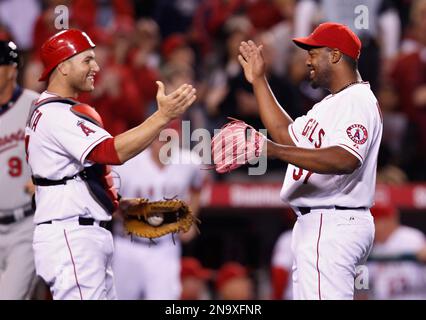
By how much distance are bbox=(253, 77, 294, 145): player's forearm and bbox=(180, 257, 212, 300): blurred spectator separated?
309 centimetres

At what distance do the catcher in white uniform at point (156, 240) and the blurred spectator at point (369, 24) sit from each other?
5.97ft

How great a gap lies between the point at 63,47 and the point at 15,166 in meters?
1.07

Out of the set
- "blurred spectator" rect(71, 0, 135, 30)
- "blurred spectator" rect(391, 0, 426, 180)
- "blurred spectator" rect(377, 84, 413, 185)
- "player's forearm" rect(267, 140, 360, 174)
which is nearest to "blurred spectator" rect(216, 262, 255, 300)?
"blurred spectator" rect(377, 84, 413, 185)

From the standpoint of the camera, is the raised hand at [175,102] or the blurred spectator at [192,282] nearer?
the raised hand at [175,102]

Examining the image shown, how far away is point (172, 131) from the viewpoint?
8.71 m

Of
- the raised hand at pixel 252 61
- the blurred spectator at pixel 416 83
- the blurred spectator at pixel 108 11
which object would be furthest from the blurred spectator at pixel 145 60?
the raised hand at pixel 252 61

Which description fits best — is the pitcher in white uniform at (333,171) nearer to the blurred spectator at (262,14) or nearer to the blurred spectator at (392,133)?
the blurred spectator at (392,133)

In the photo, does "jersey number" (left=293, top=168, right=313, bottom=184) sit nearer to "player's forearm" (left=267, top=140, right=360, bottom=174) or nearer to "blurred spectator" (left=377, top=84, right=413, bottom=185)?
"player's forearm" (left=267, top=140, right=360, bottom=174)

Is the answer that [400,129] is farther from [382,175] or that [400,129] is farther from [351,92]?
[351,92]

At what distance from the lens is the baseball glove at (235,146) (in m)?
5.02

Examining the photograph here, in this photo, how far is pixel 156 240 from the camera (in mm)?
8633

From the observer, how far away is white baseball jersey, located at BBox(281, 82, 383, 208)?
201 inches

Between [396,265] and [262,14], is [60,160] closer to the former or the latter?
[396,265]

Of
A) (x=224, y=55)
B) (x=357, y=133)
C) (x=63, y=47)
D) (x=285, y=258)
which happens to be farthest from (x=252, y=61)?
(x=224, y=55)
